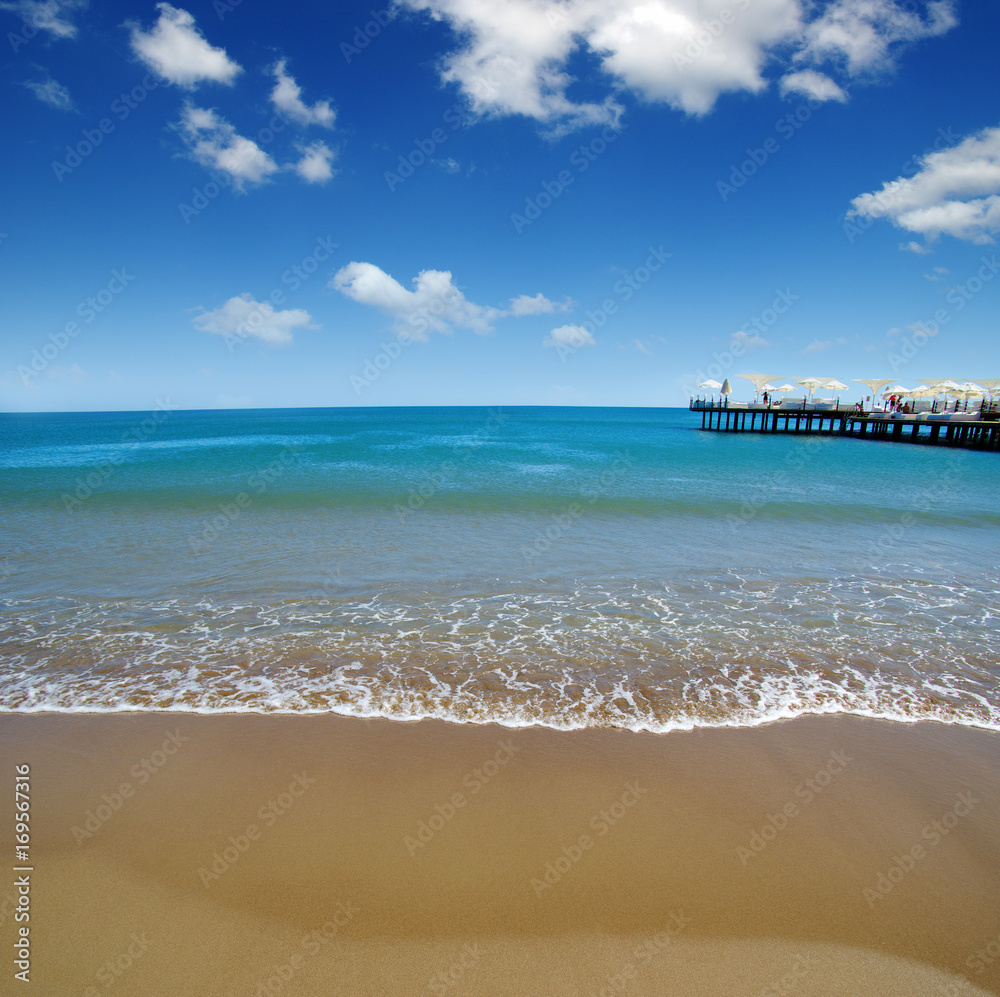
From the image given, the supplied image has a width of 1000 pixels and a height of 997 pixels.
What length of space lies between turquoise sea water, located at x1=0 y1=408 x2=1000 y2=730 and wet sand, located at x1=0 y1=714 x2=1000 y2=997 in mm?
736

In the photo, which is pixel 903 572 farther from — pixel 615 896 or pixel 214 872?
pixel 214 872

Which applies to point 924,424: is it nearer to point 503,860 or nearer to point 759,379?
point 759,379

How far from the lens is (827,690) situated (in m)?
6.55

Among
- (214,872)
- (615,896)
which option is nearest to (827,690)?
(615,896)

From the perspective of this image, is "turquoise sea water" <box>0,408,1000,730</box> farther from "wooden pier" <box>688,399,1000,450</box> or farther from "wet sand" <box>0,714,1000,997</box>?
"wooden pier" <box>688,399,1000,450</box>

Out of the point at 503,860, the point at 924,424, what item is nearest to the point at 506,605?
the point at 503,860

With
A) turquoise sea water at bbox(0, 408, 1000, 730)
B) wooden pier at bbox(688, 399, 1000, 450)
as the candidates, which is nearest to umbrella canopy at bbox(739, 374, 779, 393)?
wooden pier at bbox(688, 399, 1000, 450)

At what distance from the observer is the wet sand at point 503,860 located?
125 inches

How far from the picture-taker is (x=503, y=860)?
3.93 metres

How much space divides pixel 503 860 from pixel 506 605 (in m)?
5.53

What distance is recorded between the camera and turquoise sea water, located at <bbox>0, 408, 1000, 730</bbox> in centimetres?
639

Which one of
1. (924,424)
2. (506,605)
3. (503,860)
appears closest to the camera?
(503,860)

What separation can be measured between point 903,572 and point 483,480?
58.0 ft

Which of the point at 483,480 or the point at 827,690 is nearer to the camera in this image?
the point at 827,690
